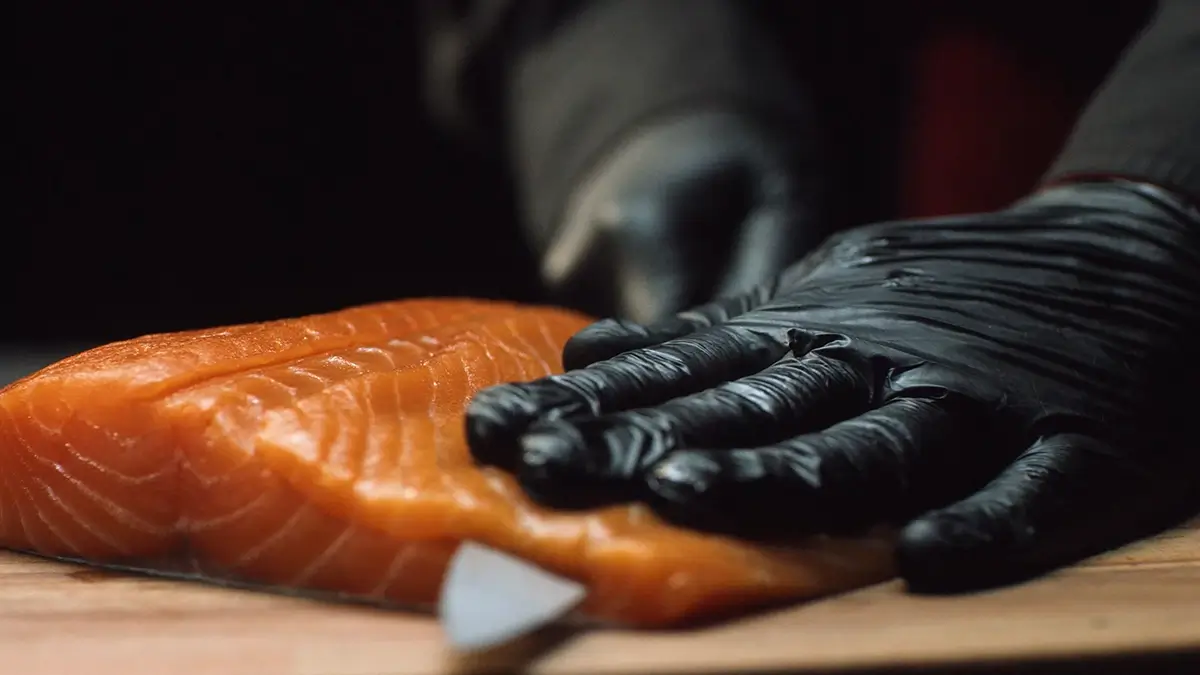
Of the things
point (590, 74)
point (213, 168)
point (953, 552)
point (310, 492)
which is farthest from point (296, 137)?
point (953, 552)

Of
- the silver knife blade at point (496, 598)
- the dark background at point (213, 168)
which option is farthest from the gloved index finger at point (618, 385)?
the dark background at point (213, 168)

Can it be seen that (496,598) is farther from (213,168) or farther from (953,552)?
(213,168)

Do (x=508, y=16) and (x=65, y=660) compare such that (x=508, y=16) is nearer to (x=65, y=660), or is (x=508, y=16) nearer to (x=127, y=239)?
(x=127, y=239)

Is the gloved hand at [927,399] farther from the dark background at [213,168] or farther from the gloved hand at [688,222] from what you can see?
the dark background at [213,168]

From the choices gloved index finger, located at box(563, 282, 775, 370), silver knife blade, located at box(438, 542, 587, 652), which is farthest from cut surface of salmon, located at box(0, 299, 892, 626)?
gloved index finger, located at box(563, 282, 775, 370)

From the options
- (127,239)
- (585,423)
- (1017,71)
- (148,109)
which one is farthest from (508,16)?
(585,423)

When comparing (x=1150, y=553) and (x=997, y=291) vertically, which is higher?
(x=997, y=291)

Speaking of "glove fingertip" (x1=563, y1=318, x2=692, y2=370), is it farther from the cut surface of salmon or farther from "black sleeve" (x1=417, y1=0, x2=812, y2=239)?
"black sleeve" (x1=417, y1=0, x2=812, y2=239)
